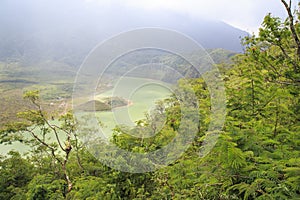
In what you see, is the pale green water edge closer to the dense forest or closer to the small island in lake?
the small island in lake

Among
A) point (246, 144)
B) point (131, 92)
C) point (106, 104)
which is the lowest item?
point (246, 144)

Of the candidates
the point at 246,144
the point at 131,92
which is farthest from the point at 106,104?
the point at 246,144

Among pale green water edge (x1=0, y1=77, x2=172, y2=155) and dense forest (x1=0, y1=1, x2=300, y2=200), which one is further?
pale green water edge (x1=0, y1=77, x2=172, y2=155)

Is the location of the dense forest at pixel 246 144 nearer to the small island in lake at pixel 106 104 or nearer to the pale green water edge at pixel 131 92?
the pale green water edge at pixel 131 92

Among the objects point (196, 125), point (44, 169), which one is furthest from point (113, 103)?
point (44, 169)

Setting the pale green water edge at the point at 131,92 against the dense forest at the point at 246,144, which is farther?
the pale green water edge at the point at 131,92

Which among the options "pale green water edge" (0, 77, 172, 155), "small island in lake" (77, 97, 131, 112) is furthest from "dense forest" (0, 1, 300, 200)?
"small island in lake" (77, 97, 131, 112)

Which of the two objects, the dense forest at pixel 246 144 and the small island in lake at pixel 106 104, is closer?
the dense forest at pixel 246 144

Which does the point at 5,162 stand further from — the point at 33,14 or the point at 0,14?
the point at 33,14

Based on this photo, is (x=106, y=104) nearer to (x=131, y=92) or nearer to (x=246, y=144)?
(x=131, y=92)

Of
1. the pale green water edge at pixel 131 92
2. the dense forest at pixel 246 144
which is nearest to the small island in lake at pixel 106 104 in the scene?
the pale green water edge at pixel 131 92

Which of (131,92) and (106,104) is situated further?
(106,104)
